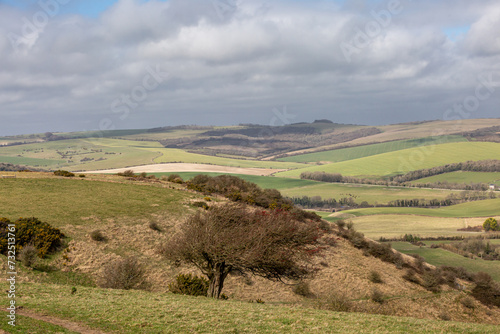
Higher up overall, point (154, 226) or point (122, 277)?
point (154, 226)

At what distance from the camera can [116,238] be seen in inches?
1601

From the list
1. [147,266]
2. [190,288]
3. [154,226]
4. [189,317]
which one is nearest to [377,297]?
[190,288]

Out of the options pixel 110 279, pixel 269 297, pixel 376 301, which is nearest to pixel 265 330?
pixel 110 279

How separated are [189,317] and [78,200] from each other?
115 ft

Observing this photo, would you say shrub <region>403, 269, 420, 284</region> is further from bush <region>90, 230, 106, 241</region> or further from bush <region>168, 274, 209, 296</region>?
bush <region>90, 230, 106, 241</region>

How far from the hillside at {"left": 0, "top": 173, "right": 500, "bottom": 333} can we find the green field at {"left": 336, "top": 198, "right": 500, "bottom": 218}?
97101mm

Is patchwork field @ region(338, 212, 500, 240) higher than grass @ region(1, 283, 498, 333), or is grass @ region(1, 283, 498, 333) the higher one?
grass @ region(1, 283, 498, 333)

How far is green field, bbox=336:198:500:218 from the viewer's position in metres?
140

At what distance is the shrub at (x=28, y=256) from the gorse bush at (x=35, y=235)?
125 centimetres

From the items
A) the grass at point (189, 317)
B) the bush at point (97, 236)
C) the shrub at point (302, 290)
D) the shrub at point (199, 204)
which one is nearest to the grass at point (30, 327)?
the grass at point (189, 317)

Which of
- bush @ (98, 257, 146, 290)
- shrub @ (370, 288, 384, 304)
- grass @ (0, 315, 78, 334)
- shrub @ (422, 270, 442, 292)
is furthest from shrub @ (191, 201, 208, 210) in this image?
grass @ (0, 315, 78, 334)

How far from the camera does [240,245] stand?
25734mm

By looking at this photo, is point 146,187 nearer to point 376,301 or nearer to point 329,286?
point 329,286

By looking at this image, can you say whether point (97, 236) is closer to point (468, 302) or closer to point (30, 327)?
point (30, 327)
